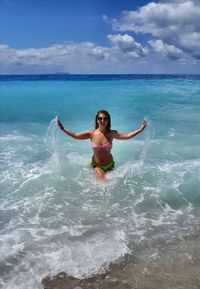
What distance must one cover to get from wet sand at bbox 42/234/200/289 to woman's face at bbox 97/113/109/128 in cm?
325

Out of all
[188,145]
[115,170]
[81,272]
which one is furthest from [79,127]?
[81,272]

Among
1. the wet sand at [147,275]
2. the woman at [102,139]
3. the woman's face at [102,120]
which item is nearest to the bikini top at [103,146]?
the woman at [102,139]

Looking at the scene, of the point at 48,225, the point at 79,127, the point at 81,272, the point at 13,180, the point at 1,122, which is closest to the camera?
the point at 81,272

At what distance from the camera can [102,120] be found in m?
A: 7.12

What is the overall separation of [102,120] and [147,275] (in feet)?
12.0

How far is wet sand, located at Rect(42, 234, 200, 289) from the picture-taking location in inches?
156

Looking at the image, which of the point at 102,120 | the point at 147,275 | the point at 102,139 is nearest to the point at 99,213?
the point at 147,275

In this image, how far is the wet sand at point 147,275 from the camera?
396cm

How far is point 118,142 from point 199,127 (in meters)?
4.12

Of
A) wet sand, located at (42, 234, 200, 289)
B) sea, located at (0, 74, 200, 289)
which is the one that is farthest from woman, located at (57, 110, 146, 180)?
wet sand, located at (42, 234, 200, 289)

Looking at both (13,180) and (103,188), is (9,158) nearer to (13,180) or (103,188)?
(13,180)

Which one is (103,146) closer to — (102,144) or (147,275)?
(102,144)

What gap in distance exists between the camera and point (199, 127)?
1334cm

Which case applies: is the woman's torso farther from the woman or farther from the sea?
the sea
